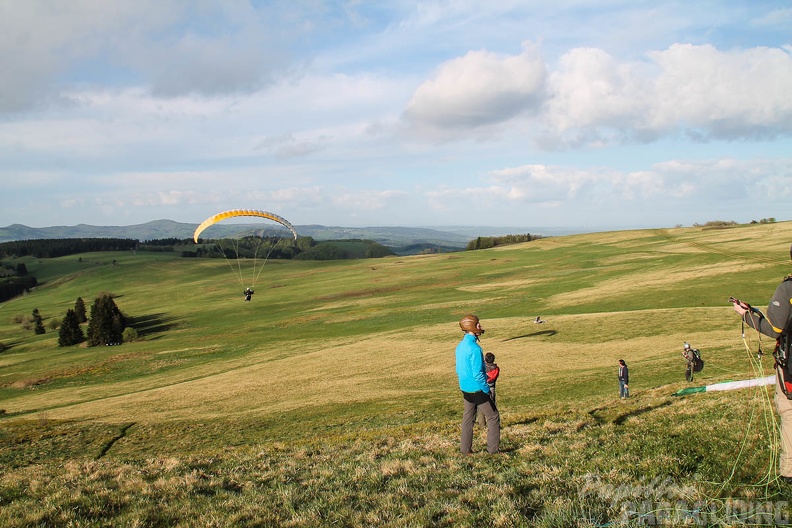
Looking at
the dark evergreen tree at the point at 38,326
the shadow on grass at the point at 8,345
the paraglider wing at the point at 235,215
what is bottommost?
the shadow on grass at the point at 8,345

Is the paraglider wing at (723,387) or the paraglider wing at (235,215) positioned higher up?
the paraglider wing at (235,215)

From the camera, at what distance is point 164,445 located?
19844 mm

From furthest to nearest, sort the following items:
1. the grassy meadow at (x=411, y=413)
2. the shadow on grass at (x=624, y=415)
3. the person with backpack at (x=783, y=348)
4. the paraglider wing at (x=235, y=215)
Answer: the paraglider wing at (x=235, y=215) → the shadow on grass at (x=624, y=415) → the grassy meadow at (x=411, y=413) → the person with backpack at (x=783, y=348)

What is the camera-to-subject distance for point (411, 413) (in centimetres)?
Answer: 2117

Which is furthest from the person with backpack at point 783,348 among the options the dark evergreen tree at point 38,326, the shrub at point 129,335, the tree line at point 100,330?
the dark evergreen tree at point 38,326

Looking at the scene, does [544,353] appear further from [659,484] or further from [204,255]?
[204,255]

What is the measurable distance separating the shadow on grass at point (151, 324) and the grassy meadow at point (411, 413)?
82 cm

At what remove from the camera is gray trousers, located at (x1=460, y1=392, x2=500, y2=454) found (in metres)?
9.88

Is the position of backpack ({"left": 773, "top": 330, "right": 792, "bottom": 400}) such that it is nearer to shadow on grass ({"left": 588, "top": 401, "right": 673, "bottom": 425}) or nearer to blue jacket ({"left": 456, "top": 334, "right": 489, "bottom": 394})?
blue jacket ({"left": 456, "top": 334, "right": 489, "bottom": 394})

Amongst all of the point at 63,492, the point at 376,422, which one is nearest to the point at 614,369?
the point at 376,422

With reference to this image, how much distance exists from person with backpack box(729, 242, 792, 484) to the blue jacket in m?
4.47

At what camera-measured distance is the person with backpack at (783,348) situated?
6777 mm

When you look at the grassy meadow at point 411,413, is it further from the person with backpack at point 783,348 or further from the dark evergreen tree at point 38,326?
the dark evergreen tree at point 38,326

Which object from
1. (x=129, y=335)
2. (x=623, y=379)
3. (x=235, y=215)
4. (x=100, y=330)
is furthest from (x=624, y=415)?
(x=100, y=330)
